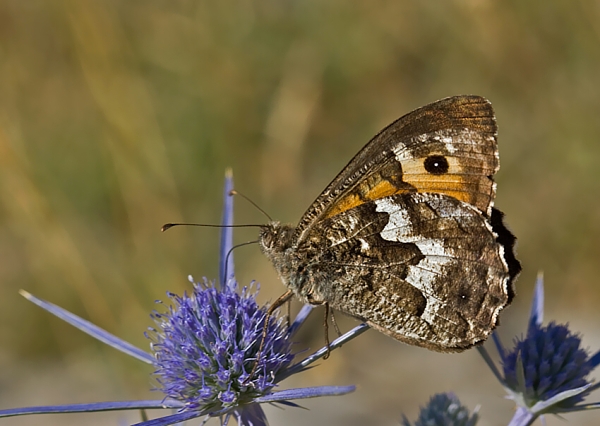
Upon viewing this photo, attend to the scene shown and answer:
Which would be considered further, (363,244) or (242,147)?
(242,147)

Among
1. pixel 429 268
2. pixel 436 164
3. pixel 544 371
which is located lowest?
pixel 544 371

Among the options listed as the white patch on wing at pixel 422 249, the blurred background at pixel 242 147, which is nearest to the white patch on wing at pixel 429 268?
the white patch on wing at pixel 422 249

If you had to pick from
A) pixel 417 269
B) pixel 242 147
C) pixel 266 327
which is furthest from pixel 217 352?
pixel 242 147

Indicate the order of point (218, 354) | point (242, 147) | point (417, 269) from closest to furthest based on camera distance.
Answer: point (218, 354) → point (417, 269) → point (242, 147)

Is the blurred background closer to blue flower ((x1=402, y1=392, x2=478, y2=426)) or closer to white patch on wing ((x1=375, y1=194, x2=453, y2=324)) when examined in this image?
blue flower ((x1=402, y1=392, x2=478, y2=426))

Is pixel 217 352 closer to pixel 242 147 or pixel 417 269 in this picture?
pixel 417 269

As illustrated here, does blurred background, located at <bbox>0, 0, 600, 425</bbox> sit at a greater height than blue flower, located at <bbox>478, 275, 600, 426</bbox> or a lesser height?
greater

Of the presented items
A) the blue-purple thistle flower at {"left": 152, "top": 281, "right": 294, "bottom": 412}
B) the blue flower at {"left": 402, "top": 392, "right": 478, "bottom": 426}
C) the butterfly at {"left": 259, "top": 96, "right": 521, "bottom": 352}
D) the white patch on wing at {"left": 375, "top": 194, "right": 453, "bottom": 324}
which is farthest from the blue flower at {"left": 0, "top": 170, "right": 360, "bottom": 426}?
the blue flower at {"left": 402, "top": 392, "right": 478, "bottom": 426}
